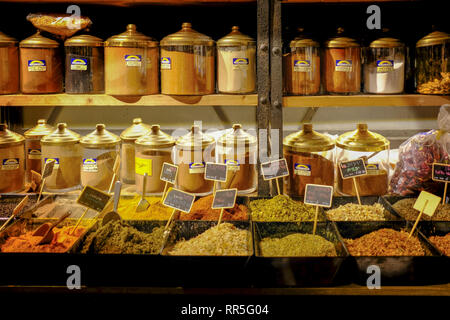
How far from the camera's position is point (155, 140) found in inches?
70.9

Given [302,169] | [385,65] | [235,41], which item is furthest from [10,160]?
[385,65]

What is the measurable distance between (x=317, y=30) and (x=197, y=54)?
0.71 m

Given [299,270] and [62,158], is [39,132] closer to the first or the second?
[62,158]

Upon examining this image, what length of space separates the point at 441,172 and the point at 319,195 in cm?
49

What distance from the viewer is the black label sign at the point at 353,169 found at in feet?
5.36

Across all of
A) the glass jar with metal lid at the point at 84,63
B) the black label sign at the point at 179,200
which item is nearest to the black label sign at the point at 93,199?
the black label sign at the point at 179,200

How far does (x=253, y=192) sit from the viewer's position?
73.3 inches

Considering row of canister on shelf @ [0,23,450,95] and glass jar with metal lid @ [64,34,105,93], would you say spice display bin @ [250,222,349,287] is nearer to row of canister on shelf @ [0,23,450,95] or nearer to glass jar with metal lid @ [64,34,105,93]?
row of canister on shelf @ [0,23,450,95]

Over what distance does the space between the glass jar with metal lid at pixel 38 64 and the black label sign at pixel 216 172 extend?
736mm

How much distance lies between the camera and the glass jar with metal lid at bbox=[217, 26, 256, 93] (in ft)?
5.42

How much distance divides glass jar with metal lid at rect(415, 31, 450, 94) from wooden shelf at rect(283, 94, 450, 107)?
0.04 meters

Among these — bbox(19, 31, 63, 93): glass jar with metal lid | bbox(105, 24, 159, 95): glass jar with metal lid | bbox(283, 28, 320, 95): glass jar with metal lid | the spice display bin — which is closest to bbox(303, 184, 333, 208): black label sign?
the spice display bin

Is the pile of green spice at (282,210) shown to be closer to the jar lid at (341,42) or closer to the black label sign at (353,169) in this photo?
the black label sign at (353,169)

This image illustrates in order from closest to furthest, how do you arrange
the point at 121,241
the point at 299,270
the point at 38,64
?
1. the point at 299,270
2. the point at 121,241
3. the point at 38,64
